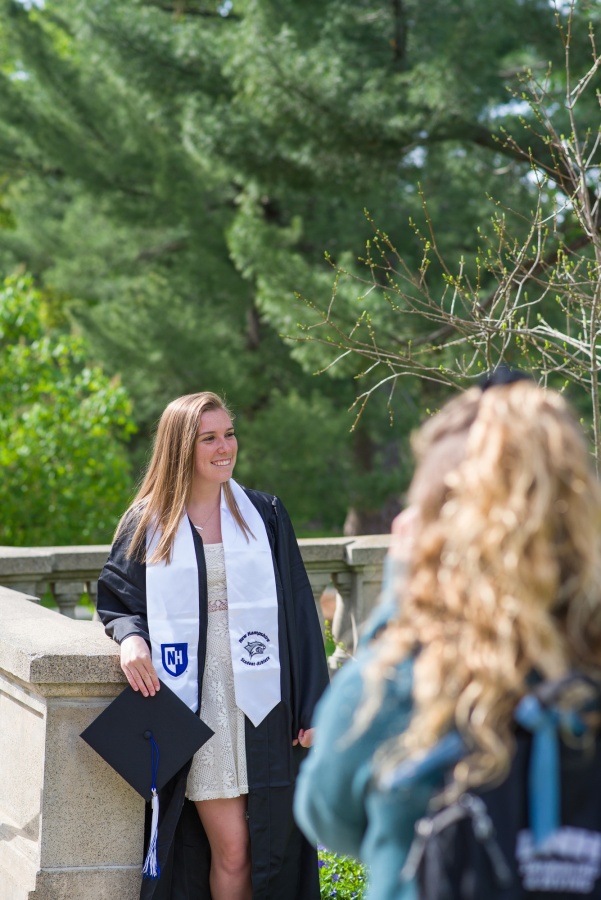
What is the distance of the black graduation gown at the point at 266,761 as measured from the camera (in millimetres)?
3340

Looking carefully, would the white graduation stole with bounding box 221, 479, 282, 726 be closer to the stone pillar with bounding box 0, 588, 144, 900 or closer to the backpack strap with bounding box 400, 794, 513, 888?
the stone pillar with bounding box 0, 588, 144, 900

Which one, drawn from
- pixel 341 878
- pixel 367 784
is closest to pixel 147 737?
pixel 341 878

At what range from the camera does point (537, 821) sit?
1.55 m

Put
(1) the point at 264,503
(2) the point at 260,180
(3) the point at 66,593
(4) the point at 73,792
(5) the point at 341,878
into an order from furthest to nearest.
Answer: (2) the point at 260,180 < (3) the point at 66,593 < (5) the point at 341,878 < (1) the point at 264,503 < (4) the point at 73,792

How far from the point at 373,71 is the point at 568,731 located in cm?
899

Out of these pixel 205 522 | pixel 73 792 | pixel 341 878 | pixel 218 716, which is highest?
pixel 205 522

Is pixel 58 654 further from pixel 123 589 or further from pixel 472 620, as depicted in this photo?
pixel 472 620

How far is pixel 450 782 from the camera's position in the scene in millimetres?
1617

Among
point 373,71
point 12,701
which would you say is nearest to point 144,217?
point 373,71

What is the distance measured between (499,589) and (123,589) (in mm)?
2046

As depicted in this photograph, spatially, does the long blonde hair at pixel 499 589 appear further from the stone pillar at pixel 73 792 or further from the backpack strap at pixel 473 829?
the stone pillar at pixel 73 792

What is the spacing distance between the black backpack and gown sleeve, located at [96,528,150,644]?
6.31 ft

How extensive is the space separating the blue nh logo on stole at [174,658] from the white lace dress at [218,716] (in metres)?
0.11

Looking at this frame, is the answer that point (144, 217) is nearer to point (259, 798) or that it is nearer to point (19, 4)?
point (19, 4)
